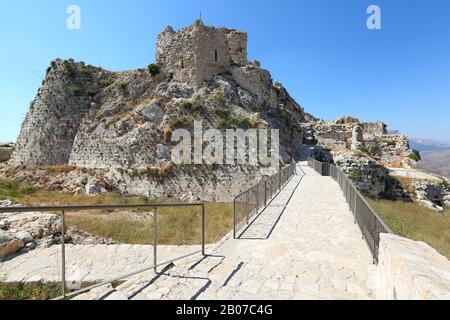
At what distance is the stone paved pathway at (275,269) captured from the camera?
12.2 ft

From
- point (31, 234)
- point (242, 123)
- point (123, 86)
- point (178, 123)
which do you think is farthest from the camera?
point (123, 86)

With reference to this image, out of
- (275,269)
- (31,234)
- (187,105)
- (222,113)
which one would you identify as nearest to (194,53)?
(187,105)

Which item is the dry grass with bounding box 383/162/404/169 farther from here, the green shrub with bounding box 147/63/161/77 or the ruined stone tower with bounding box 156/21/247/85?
the green shrub with bounding box 147/63/161/77

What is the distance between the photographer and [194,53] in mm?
24469

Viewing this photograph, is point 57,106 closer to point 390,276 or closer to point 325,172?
point 325,172

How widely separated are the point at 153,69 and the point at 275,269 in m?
25.7

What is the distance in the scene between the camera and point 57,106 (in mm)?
26109

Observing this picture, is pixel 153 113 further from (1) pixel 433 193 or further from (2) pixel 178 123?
(1) pixel 433 193

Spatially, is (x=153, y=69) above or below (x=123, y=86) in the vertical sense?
above

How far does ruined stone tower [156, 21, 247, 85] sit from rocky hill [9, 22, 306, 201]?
0.33ft

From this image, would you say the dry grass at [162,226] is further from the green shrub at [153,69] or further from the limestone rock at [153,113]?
the green shrub at [153,69]
